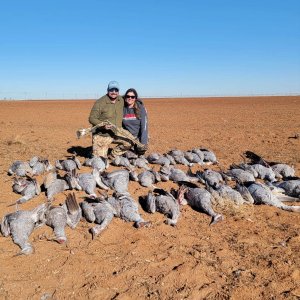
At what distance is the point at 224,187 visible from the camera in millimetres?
6383

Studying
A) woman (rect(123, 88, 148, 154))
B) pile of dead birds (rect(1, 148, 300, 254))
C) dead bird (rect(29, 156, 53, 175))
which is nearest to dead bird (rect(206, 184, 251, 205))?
pile of dead birds (rect(1, 148, 300, 254))

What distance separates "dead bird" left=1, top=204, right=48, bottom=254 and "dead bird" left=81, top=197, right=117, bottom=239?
68 cm

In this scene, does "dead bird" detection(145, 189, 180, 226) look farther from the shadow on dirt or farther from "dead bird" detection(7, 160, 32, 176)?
the shadow on dirt

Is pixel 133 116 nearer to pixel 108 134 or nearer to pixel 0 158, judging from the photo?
pixel 108 134

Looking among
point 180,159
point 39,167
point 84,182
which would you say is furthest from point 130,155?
point 84,182

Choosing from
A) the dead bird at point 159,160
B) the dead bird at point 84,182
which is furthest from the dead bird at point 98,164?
the dead bird at point 159,160

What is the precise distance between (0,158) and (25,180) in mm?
3288

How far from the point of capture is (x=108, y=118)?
9.23 meters

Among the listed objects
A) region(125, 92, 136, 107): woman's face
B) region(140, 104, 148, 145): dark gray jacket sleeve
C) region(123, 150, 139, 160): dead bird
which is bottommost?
region(123, 150, 139, 160): dead bird

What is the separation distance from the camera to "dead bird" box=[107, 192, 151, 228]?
549 cm

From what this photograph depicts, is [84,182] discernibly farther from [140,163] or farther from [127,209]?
[140,163]

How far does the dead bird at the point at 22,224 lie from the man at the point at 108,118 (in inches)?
158

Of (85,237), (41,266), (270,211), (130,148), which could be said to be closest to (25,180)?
(85,237)

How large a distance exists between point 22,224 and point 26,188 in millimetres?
1490
